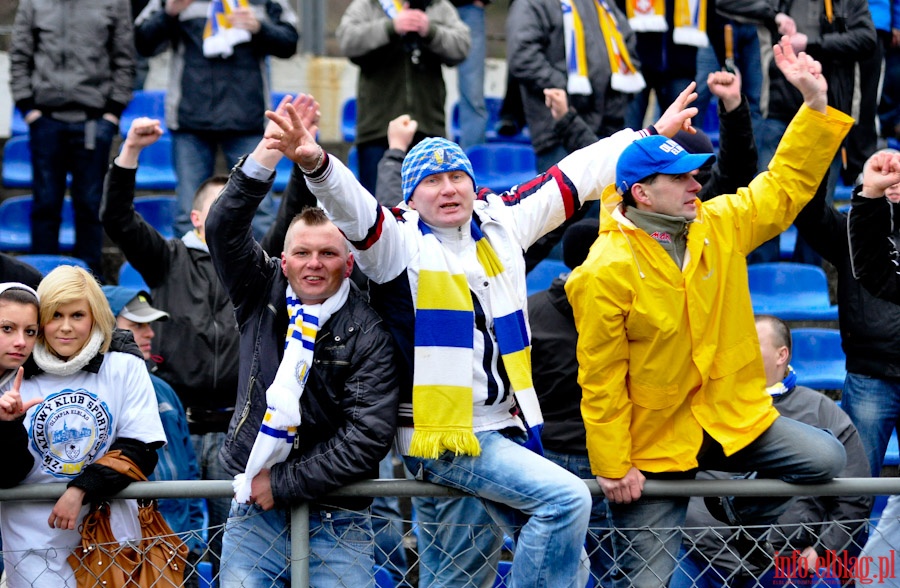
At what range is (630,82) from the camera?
732 cm

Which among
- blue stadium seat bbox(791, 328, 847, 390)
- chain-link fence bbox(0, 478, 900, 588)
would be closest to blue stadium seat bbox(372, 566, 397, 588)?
chain-link fence bbox(0, 478, 900, 588)

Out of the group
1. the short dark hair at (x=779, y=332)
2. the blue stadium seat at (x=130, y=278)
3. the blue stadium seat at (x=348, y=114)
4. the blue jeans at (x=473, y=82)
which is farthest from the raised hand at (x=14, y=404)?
the blue stadium seat at (x=348, y=114)

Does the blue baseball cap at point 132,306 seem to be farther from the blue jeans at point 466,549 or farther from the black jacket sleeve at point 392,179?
the blue jeans at point 466,549

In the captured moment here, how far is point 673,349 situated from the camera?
388 centimetres

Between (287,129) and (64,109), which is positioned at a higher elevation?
(287,129)

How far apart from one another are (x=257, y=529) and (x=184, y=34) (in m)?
4.37

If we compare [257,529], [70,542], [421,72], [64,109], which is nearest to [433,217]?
[257,529]

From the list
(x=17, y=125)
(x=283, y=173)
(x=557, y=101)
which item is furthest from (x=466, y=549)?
(x=17, y=125)

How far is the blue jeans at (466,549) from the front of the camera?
3912 mm

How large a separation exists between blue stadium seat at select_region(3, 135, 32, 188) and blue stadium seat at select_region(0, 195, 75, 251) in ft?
1.46

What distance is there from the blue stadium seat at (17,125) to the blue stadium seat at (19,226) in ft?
3.94

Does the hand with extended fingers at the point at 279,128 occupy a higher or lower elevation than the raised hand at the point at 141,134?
higher

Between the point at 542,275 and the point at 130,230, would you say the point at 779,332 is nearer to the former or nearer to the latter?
the point at 542,275

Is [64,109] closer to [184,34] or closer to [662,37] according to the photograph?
[184,34]
